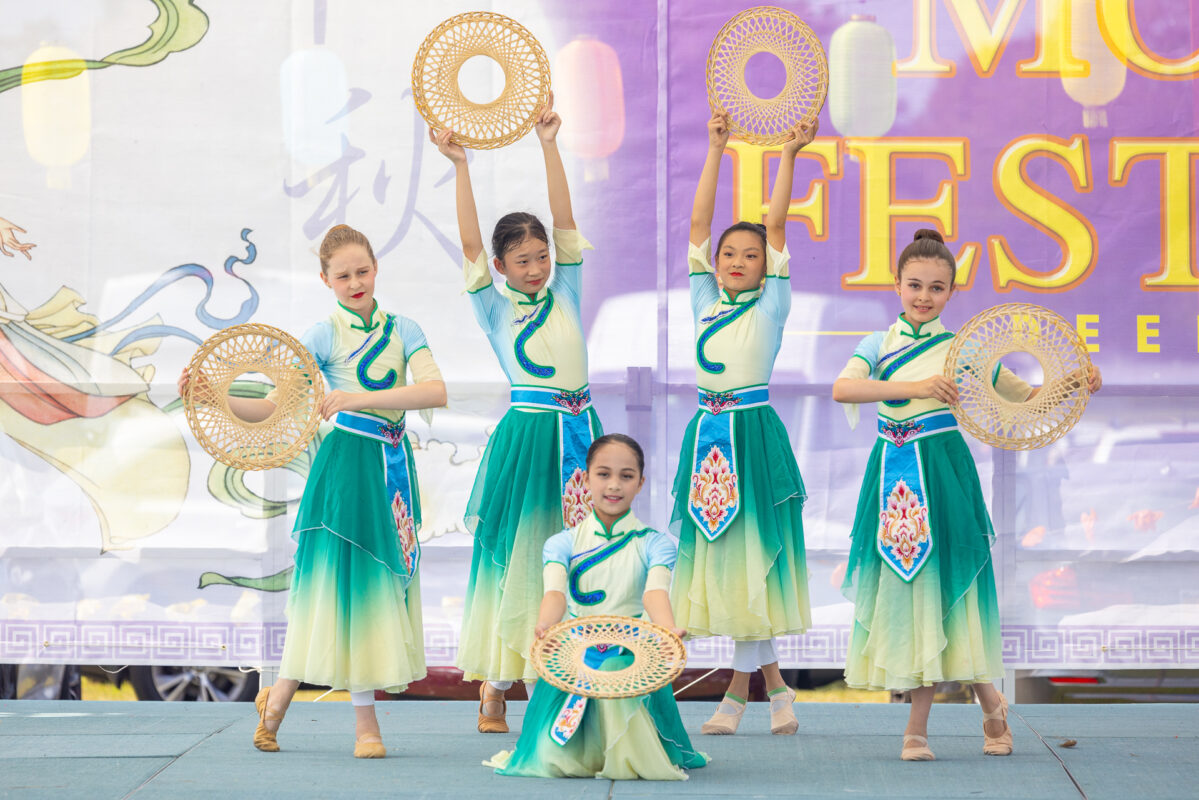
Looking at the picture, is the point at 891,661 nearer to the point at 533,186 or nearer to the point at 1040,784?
the point at 1040,784

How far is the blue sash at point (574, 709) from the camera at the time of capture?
3.68 meters

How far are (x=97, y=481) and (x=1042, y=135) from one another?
12.1 ft

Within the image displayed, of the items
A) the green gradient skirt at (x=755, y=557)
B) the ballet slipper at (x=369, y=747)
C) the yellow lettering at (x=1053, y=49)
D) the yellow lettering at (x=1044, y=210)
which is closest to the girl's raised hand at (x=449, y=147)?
the green gradient skirt at (x=755, y=557)

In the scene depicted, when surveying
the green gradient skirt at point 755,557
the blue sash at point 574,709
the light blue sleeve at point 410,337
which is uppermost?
the light blue sleeve at point 410,337

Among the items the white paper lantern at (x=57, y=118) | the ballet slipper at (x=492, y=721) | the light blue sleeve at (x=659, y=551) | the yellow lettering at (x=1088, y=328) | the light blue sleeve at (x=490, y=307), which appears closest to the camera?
the light blue sleeve at (x=659, y=551)

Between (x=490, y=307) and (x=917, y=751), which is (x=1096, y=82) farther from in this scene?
(x=917, y=751)

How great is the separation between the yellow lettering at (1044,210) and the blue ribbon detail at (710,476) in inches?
56.0

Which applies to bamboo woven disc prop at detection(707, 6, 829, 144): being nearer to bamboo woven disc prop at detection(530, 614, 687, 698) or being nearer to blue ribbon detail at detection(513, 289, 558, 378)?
blue ribbon detail at detection(513, 289, 558, 378)

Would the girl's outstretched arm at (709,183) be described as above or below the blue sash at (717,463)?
above

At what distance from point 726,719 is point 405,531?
1148 millimetres

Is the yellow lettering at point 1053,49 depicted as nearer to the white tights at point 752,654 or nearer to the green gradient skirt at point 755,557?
the green gradient skirt at point 755,557

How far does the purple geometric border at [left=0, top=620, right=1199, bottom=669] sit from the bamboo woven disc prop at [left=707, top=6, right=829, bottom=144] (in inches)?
73.1

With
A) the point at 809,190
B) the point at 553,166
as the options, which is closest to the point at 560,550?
the point at 553,166

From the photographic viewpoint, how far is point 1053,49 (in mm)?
5289
